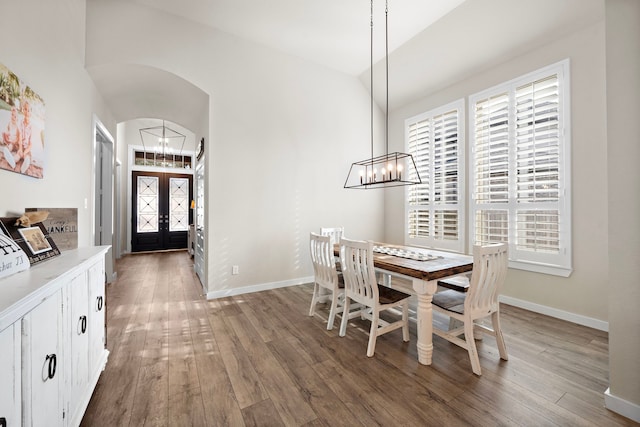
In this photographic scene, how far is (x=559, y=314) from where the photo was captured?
290 centimetres

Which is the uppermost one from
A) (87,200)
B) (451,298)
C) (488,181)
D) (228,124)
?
(228,124)

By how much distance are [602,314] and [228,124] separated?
186 inches

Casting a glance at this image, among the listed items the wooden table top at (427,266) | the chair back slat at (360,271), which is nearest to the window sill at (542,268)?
the wooden table top at (427,266)

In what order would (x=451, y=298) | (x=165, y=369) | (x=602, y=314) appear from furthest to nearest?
(x=602, y=314)
(x=451, y=298)
(x=165, y=369)

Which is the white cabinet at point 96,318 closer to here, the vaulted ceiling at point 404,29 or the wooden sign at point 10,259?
the wooden sign at point 10,259

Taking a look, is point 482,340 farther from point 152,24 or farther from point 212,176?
point 152,24

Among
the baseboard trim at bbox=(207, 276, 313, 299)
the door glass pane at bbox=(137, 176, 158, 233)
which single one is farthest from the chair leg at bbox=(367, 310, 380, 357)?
the door glass pane at bbox=(137, 176, 158, 233)

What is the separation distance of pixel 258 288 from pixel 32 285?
3016mm

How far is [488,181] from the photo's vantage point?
Answer: 3.50 metres

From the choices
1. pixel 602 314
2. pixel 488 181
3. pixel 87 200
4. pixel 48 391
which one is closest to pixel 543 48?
pixel 488 181

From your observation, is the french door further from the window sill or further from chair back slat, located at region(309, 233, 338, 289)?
the window sill

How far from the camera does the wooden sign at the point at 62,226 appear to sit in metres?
1.95

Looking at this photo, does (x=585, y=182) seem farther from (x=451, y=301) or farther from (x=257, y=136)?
(x=257, y=136)

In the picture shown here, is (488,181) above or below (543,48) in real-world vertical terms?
below
